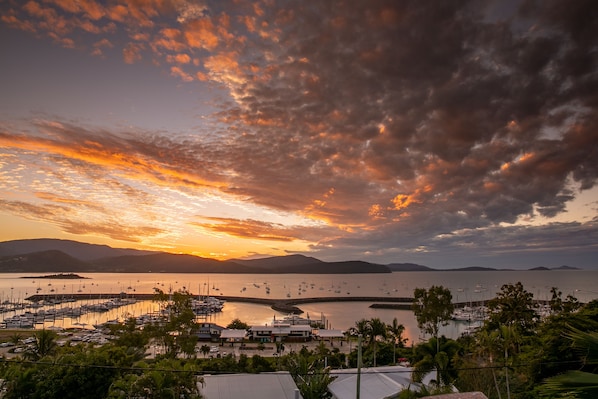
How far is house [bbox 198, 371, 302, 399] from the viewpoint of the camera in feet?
60.0

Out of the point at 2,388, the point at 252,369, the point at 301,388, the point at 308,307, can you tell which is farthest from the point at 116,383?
the point at 308,307

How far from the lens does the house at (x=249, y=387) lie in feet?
60.0

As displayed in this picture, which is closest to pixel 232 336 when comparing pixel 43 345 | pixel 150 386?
pixel 43 345

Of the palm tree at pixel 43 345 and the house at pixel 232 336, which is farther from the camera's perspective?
the house at pixel 232 336

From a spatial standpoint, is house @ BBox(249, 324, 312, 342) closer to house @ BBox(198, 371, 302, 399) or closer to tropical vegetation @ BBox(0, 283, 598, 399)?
tropical vegetation @ BBox(0, 283, 598, 399)

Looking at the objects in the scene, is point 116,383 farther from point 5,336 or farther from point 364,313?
point 364,313

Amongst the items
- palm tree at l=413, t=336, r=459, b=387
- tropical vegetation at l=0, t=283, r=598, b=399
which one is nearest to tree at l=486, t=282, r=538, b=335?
tropical vegetation at l=0, t=283, r=598, b=399

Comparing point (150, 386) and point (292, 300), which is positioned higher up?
point (150, 386)

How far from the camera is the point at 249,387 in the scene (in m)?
19.1

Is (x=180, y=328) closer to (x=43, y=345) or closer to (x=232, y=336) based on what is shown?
(x=43, y=345)

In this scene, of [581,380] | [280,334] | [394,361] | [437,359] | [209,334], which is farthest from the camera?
[209,334]

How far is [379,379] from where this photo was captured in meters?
22.3

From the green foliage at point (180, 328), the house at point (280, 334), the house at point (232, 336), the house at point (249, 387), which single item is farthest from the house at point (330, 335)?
the house at point (249, 387)

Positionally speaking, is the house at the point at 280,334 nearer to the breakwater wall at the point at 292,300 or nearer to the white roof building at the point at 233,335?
the white roof building at the point at 233,335
